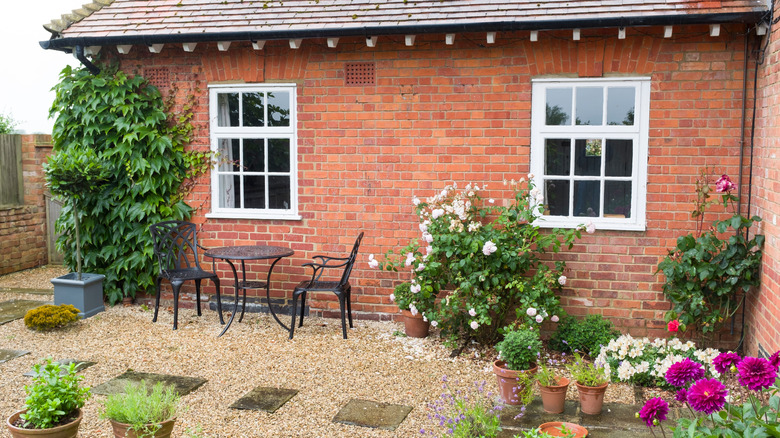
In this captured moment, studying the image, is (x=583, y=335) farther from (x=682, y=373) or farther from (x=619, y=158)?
(x=682, y=373)

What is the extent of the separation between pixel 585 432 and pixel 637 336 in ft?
8.78

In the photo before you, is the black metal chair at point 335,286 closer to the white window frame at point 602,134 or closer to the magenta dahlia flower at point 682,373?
the white window frame at point 602,134

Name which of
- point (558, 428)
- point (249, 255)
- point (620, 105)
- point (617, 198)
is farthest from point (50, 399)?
point (620, 105)

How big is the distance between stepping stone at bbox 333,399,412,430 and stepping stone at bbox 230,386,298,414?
0.48 metres

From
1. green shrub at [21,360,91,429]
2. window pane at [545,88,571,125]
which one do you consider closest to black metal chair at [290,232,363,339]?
window pane at [545,88,571,125]

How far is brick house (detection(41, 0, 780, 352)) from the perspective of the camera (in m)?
6.13

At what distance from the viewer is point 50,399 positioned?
3686 mm

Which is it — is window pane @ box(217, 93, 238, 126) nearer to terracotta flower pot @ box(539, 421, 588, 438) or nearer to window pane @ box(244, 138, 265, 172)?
window pane @ box(244, 138, 265, 172)

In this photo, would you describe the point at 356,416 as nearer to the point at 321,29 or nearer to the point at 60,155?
the point at 321,29

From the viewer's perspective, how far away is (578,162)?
6605mm

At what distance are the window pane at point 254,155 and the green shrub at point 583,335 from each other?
3.68 metres

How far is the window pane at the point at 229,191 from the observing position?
7.74 metres

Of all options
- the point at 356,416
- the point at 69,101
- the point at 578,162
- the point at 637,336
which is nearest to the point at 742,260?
the point at 637,336

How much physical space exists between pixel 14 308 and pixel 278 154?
365cm
